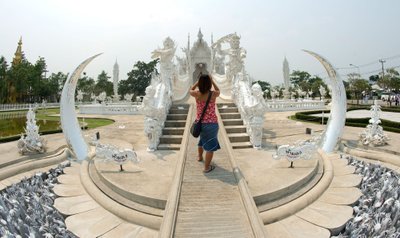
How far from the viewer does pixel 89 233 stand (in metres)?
4.25

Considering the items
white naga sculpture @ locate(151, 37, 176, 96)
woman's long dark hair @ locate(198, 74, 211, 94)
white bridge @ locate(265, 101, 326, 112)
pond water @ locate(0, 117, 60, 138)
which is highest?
white naga sculpture @ locate(151, 37, 176, 96)

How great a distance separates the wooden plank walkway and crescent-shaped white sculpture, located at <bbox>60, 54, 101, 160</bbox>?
3618 millimetres

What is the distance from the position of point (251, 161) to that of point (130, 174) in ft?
9.27

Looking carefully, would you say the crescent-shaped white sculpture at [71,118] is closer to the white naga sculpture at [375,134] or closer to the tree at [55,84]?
the white naga sculpture at [375,134]

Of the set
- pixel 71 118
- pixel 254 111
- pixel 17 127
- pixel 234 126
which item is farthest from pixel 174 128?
pixel 17 127

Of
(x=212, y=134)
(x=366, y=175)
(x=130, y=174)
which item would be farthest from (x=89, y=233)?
(x=366, y=175)

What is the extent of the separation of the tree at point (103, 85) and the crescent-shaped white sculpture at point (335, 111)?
52.7 metres

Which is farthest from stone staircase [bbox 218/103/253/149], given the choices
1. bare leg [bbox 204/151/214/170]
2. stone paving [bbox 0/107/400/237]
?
bare leg [bbox 204/151/214/170]

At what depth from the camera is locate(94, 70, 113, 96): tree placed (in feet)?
187

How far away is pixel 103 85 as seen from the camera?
58.3m

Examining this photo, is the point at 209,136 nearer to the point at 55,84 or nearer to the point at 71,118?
the point at 71,118

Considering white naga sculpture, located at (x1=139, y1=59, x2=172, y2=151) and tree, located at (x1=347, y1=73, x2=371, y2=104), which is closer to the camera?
white naga sculpture, located at (x1=139, y1=59, x2=172, y2=151)

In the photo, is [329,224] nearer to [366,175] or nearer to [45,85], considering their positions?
[366,175]

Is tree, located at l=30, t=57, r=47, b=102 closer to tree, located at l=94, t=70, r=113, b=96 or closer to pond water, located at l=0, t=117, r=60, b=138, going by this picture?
tree, located at l=94, t=70, r=113, b=96
